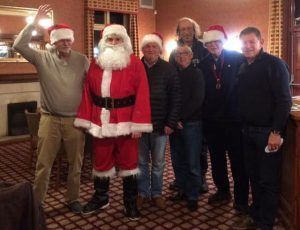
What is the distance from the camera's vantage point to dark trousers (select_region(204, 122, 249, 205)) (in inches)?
110

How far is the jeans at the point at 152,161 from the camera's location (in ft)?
9.58

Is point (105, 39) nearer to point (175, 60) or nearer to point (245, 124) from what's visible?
point (175, 60)

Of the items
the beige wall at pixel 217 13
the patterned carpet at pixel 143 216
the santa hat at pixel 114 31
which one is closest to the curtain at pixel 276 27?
the beige wall at pixel 217 13

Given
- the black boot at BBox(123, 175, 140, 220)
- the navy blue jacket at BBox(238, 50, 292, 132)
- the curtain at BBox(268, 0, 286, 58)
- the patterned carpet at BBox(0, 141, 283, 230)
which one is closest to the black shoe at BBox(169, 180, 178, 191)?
the patterned carpet at BBox(0, 141, 283, 230)

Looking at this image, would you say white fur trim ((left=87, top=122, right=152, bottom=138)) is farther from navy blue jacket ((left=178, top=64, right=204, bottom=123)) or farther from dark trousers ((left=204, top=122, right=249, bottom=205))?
dark trousers ((left=204, top=122, right=249, bottom=205))

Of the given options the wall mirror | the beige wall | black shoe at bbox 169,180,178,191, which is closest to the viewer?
black shoe at bbox 169,180,178,191

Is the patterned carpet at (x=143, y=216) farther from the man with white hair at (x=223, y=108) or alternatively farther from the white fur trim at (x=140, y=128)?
the white fur trim at (x=140, y=128)

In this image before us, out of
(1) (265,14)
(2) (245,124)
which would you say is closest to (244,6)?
(1) (265,14)

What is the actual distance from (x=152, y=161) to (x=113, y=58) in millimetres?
915

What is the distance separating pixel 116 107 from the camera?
8.84 ft

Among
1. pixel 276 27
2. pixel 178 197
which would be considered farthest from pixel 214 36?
pixel 276 27

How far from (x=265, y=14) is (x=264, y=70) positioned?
16.1ft

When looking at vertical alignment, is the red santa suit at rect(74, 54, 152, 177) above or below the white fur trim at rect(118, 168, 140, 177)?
above

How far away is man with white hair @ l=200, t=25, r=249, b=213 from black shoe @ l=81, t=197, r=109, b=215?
102 centimetres
